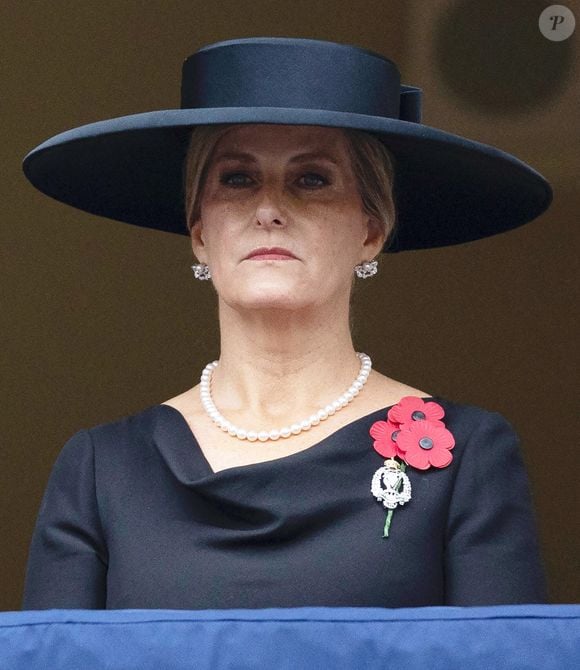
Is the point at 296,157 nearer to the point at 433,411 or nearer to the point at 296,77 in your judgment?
the point at 296,77

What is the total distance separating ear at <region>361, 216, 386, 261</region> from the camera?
2260 millimetres

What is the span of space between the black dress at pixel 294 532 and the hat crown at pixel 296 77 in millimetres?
403

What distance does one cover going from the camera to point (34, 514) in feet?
10.6

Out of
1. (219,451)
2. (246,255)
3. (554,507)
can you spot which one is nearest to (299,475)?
(219,451)

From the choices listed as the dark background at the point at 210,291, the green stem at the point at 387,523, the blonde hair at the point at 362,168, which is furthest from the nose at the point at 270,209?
the dark background at the point at 210,291

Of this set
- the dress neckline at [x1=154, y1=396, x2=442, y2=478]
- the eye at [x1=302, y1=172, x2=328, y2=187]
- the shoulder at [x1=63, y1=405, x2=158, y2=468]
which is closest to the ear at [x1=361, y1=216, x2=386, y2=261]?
the eye at [x1=302, y1=172, x2=328, y2=187]

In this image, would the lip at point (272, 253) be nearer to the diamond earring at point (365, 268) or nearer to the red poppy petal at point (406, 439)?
the diamond earring at point (365, 268)

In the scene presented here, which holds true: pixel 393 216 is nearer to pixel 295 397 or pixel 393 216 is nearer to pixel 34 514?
pixel 295 397

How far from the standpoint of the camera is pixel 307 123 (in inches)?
78.7

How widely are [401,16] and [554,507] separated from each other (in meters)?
0.95

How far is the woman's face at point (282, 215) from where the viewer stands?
2.13m

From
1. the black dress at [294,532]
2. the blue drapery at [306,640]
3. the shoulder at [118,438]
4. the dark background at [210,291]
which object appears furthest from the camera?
the dark background at [210,291]

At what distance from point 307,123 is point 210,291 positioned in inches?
50.5

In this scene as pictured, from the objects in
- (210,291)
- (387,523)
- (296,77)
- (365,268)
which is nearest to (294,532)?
(387,523)
